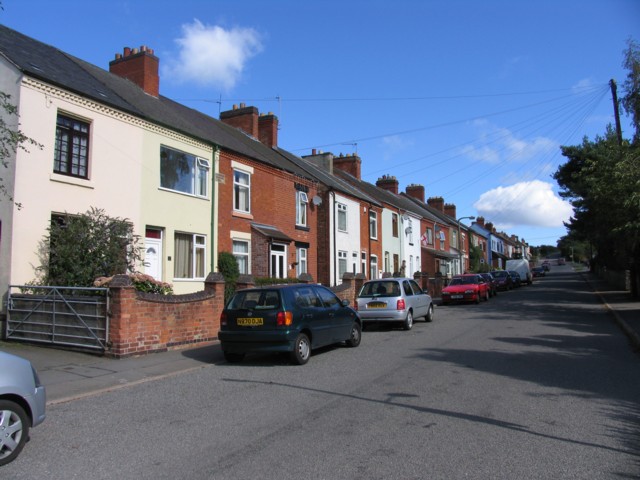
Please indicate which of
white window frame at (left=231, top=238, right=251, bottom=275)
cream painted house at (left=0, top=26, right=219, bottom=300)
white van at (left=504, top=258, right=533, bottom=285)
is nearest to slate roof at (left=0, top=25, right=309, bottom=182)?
cream painted house at (left=0, top=26, right=219, bottom=300)

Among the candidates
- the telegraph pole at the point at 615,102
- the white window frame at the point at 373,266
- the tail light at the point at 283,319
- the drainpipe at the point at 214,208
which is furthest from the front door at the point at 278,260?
the telegraph pole at the point at 615,102

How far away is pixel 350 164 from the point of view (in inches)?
1473

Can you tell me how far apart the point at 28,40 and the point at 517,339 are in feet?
55.9

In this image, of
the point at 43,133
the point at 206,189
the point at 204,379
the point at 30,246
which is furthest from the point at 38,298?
the point at 206,189

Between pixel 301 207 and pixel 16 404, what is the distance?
2035cm

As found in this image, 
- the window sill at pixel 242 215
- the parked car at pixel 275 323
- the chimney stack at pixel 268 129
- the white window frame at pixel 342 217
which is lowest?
the parked car at pixel 275 323

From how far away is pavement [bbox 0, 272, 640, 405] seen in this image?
7719 millimetres

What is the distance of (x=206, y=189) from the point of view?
18.2 meters

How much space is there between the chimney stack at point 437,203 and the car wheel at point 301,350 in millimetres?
50754

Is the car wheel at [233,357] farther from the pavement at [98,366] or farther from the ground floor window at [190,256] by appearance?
the ground floor window at [190,256]

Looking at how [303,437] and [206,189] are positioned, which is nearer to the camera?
[303,437]

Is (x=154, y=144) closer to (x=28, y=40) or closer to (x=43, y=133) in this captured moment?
(x=43, y=133)

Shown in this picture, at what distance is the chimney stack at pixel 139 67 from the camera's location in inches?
780

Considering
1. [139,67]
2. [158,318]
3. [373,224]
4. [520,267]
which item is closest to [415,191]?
[520,267]
